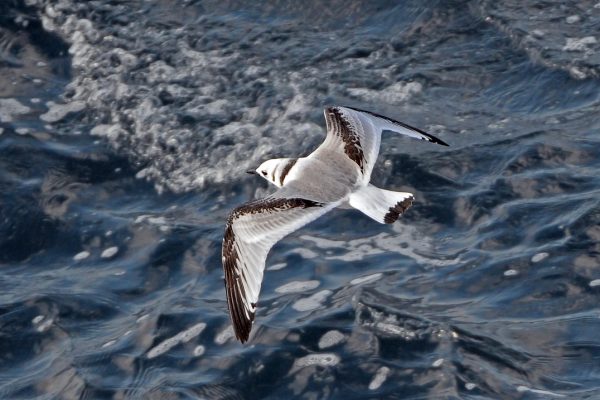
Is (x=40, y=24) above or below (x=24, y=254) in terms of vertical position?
above

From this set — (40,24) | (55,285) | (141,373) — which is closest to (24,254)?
(55,285)

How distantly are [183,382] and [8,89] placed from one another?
5184 mm

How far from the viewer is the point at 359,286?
8.98m

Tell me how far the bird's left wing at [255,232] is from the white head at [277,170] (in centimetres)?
71

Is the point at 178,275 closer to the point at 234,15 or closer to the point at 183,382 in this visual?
the point at 183,382

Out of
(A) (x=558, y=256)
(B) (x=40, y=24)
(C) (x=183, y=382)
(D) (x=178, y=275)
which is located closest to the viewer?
(C) (x=183, y=382)

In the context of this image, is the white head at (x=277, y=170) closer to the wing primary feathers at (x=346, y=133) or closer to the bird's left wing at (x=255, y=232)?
the wing primary feathers at (x=346, y=133)

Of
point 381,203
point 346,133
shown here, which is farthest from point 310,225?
point 381,203

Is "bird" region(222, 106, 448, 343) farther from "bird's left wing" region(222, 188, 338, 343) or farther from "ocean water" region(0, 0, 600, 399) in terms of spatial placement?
"ocean water" region(0, 0, 600, 399)

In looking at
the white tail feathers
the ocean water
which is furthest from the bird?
the ocean water

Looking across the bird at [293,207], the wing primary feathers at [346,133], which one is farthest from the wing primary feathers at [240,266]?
the wing primary feathers at [346,133]

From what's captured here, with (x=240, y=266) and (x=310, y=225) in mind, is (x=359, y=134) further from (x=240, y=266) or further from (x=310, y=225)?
(x=240, y=266)

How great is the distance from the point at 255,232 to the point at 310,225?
5.90ft

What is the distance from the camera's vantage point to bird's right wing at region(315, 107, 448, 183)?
9.16 metres
